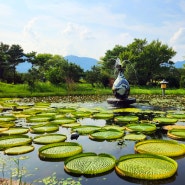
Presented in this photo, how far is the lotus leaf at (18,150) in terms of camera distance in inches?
282

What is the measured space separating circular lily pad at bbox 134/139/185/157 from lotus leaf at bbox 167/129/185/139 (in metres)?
1.04

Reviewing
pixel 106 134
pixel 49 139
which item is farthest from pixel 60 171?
pixel 106 134

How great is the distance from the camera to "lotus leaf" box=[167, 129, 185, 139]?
8708 mm

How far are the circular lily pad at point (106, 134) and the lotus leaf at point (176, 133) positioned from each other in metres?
1.70

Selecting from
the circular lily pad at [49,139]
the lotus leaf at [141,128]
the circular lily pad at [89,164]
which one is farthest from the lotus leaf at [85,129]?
the circular lily pad at [89,164]

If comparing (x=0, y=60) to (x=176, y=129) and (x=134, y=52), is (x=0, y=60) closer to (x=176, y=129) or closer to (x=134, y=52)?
(x=134, y=52)

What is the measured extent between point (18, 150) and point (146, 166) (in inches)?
144

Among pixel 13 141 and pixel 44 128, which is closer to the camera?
pixel 13 141

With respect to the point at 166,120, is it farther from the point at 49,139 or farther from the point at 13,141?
the point at 13,141

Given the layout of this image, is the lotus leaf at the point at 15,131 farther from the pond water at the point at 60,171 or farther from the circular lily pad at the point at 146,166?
the circular lily pad at the point at 146,166

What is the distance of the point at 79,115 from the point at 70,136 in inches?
156

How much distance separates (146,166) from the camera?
5.99m

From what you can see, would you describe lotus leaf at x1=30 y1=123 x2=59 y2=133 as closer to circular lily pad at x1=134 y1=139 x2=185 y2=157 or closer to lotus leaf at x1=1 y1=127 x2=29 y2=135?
lotus leaf at x1=1 y1=127 x2=29 y2=135

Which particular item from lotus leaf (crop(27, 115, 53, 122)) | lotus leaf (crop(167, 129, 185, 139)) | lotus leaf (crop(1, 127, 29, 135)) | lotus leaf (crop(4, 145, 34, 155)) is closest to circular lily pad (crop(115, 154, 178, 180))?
lotus leaf (crop(167, 129, 185, 139))
